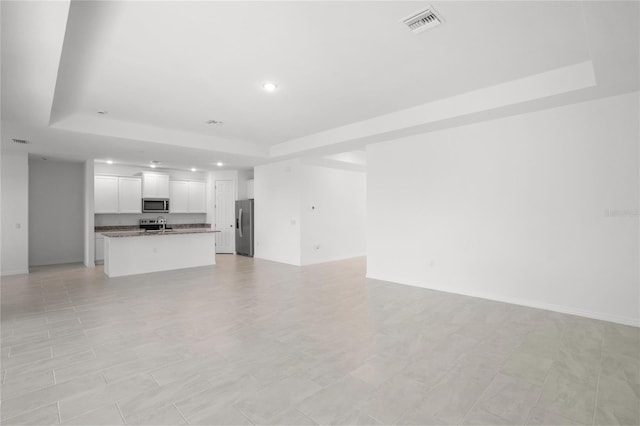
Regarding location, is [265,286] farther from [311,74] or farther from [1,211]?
[1,211]

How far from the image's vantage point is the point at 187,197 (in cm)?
1019

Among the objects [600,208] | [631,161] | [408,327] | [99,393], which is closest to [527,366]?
[408,327]

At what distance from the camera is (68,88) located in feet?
12.8

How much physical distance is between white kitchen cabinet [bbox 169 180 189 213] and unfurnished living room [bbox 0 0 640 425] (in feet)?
9.23

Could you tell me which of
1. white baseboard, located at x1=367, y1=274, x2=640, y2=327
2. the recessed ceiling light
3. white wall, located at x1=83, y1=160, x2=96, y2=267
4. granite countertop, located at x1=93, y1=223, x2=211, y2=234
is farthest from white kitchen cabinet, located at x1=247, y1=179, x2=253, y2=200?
white baseboard, located at x1=367, y1=274, x2=640, y2=327

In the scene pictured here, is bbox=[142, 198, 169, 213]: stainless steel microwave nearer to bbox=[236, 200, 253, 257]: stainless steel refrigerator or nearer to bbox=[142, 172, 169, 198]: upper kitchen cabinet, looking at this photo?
bbox=[142, 172, 169, 198]: upper kitchen cabinet

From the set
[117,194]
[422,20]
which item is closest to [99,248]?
[117,194]

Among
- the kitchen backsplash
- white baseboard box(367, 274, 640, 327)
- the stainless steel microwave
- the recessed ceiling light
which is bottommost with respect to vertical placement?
white baseboard box(367, 274, 640, 327)

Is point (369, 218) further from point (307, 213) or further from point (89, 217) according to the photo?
point (89, 217)

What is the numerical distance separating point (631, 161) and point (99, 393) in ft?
18.8

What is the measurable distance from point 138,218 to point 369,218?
7.36m

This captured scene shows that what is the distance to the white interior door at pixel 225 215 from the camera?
33.3ft

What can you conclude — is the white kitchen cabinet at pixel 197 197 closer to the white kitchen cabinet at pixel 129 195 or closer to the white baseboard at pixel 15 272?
the white kitchen cabinet at pixel 129 195

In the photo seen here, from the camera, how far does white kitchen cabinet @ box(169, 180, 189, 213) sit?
989 cm
